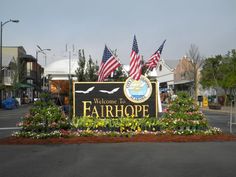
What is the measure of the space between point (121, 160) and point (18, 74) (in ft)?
192

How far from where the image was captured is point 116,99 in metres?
17.2

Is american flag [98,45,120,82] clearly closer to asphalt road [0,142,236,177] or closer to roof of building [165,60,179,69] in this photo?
asphalt road [0,142,236,177]

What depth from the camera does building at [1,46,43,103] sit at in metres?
65.1

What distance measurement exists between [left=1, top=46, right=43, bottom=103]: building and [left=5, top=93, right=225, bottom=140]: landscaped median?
1573 inches

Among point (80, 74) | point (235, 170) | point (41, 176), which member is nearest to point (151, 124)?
point (235, 170)

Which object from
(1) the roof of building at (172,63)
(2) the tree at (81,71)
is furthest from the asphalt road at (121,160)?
(1) the roof of building at (172,63)

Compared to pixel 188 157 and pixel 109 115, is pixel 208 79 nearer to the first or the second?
pixel 109 115

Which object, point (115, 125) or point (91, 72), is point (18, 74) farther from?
point (115, 125)

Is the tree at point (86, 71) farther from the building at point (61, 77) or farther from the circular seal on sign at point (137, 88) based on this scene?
the circular seal on sign at point (137, 88)

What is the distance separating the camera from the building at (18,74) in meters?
65.1

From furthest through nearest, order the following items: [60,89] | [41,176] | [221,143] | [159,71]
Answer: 1. [159,71]
2. [60,89]
3. [221,143]
4. [41,176]

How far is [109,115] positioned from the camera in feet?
56.0

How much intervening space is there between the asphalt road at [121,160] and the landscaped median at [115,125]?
5.55ft

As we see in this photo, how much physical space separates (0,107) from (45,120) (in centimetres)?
3954
